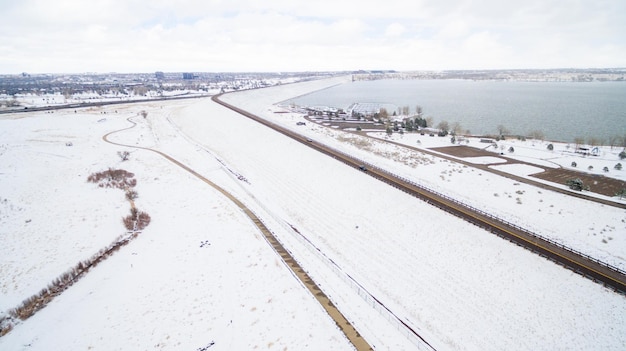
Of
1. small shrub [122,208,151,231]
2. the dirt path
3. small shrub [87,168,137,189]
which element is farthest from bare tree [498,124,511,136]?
small shrub [87,168,137,189]

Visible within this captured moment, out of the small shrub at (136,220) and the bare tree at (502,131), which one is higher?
the bare tree at (502,131)

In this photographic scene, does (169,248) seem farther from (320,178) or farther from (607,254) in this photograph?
(607,254)

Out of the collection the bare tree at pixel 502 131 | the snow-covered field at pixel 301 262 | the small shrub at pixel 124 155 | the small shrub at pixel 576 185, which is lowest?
the snow-covered field at pixel 301 262

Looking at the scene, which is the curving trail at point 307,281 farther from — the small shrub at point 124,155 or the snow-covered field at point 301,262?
the small shrub at point 124,155

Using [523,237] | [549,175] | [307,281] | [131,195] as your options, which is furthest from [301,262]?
[549,175]

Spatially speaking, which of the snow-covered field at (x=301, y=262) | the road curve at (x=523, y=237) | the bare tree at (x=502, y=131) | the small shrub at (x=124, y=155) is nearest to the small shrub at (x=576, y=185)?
the snow-covered field at (x=301, y=262)

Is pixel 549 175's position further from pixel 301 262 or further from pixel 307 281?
pixel 307 281

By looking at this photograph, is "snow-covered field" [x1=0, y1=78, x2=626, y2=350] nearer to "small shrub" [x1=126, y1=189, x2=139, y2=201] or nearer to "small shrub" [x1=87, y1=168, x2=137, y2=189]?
"small shrub" [x1=126, y1=189, x2=139, y2=201]

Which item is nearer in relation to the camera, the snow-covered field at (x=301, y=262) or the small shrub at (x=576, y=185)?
the snow-covered field at (x=301, y=262)
